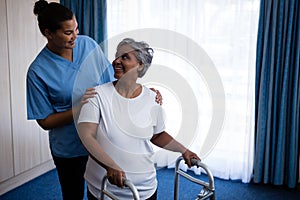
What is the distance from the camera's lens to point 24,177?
326cm

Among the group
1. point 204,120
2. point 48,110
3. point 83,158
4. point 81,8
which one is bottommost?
point 204,120

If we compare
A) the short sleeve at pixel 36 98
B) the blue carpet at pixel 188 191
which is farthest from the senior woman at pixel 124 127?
the blue carpet at pixel 188 191

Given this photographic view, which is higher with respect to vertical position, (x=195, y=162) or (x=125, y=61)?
(x=125, y=61)

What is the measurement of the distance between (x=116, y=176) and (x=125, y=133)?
0.20 metres

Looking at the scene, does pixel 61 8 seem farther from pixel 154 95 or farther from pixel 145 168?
pixel 145 168

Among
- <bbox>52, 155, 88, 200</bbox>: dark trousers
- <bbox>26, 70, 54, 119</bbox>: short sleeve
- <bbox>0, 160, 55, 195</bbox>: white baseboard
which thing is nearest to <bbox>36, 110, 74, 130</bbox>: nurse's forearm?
<bbox>26, 70, 54, 119</bbox>: short sleeve

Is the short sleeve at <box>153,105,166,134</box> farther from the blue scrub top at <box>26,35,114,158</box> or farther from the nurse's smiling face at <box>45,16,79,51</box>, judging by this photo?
the nurse's smiling face at <box>45,16,79,51</box>

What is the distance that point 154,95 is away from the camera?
63.6 inches

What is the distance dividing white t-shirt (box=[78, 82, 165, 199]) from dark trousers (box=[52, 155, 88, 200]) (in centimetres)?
26

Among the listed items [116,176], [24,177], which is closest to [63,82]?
[116,176]

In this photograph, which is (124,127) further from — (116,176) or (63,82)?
(63,82)

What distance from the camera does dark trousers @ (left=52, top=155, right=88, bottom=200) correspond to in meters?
1.83

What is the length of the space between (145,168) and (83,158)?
447 mm

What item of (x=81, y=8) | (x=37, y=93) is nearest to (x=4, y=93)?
(x=81, y=8)
